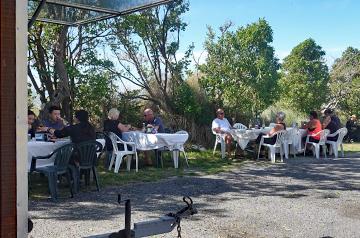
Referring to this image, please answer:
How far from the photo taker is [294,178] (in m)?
8.87

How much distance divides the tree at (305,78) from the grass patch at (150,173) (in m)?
10.8

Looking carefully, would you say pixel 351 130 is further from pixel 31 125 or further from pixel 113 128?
pixel 31 125

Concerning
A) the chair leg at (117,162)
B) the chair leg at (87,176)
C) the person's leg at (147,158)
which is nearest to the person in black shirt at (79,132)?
the chair leg at (87,176)

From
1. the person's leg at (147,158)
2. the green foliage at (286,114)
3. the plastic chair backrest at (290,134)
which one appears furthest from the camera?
the green foliage at (286,114)

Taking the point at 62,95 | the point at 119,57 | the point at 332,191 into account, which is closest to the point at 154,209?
the point at 332,191

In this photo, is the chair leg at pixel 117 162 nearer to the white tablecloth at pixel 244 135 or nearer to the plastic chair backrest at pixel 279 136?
the white tablecloth at pixel 244 135

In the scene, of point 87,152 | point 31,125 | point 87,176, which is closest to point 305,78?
point 31,125

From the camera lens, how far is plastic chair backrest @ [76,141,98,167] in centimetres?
693

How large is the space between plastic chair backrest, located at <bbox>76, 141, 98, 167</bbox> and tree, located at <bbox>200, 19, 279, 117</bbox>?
370 inches

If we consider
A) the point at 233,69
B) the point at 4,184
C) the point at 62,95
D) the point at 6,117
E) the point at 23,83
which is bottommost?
the point at 4,184

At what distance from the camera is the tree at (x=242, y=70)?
1631 centimetres

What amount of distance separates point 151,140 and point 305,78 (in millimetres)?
15907

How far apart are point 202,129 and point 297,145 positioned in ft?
11.4

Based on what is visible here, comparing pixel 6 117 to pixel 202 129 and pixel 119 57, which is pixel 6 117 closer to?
pixel 202 129
